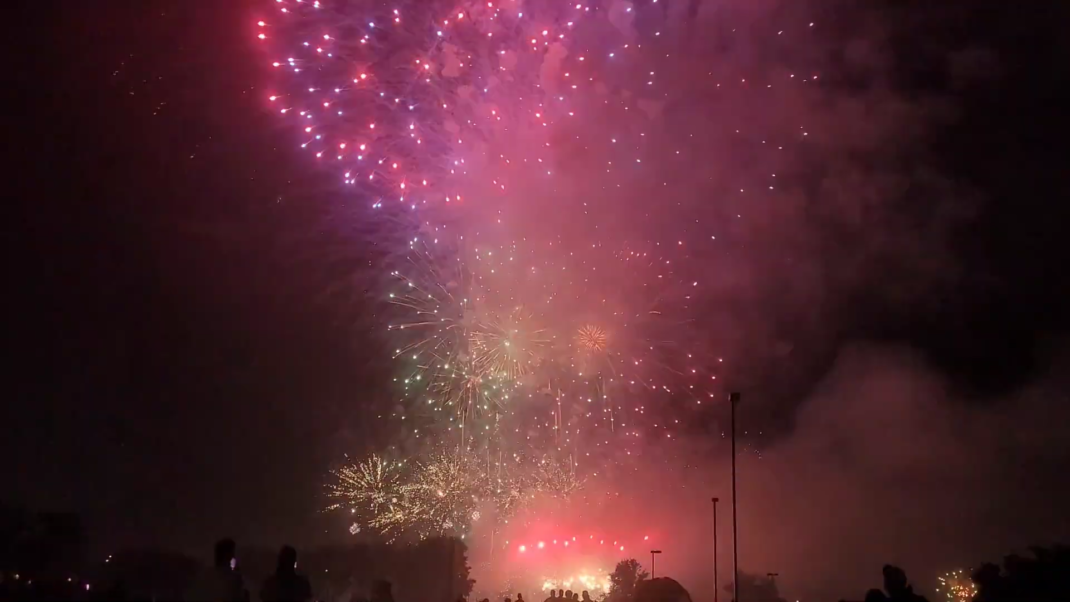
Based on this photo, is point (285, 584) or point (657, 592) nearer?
point (285, 584)

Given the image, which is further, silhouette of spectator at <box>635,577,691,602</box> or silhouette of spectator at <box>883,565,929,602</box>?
silhouette of spectator at <box>635,577,691,602</box>

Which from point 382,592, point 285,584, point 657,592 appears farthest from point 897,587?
point 657,592

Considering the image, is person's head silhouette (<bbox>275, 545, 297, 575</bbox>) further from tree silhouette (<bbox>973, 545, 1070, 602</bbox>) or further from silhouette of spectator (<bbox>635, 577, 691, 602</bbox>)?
silhouette of spectator (<bbox>635, 577, 691, 602</bbox>)

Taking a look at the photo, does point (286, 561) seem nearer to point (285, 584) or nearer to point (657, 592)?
point (285, 584)

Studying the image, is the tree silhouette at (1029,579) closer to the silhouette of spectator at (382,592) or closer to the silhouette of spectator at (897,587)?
the silhouette of spectator at (897,587)

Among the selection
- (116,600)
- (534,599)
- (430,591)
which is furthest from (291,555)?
(534,599)

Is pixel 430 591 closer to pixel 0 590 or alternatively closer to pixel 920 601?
pixel 0 590

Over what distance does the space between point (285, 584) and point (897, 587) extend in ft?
20.8

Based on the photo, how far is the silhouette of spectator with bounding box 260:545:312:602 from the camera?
8125 millimetres

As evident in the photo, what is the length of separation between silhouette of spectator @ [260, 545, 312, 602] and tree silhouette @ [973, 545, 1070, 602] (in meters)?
7.42

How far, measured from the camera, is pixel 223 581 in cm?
843

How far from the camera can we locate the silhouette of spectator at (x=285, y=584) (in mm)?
8125

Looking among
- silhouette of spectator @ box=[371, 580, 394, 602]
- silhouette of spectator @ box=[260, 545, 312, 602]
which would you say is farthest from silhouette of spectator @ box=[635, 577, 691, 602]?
silhouette of spectator @ box=[260, 545, 312, 602]

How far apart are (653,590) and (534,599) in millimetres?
53155
